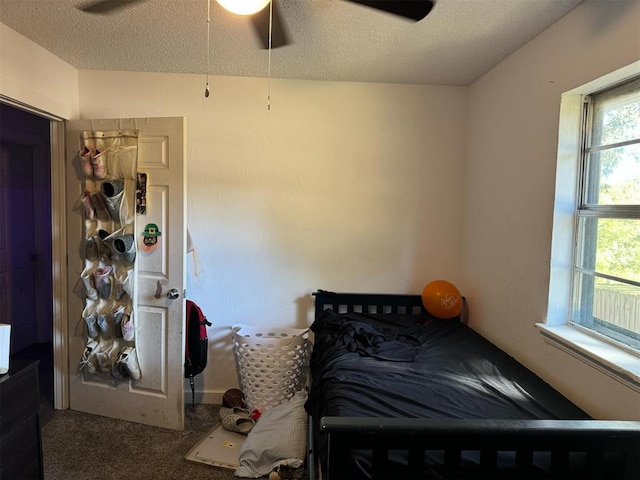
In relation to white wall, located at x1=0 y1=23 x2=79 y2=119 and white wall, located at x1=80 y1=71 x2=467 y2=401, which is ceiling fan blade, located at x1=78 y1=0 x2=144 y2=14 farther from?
white wall, located at x1=80 y1=71 x2=467 y2=401

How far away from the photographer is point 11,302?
3.42 metres

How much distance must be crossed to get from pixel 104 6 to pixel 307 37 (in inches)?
39.0

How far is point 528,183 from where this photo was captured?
2.06m

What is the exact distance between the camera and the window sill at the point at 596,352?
54.8 inches

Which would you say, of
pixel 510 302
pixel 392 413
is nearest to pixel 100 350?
pixel 392 413

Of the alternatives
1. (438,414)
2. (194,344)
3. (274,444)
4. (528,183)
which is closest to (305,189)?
(194,344)

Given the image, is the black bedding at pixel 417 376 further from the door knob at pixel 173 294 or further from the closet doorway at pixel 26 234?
the closet doorway at pixel 26 234

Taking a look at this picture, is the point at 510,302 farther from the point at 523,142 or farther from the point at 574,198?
the point at 523,142

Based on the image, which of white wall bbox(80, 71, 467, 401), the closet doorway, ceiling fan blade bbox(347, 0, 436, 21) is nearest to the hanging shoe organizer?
white wall bbox(80, 71, 467, 401)

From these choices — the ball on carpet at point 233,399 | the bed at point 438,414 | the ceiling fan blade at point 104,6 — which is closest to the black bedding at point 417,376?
the bed at point 438,414

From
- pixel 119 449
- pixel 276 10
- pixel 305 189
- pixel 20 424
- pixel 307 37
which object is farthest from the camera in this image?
pixel 305 189

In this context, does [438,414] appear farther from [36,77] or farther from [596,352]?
[36,77]

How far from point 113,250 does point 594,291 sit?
2.71 m

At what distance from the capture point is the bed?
115cm
